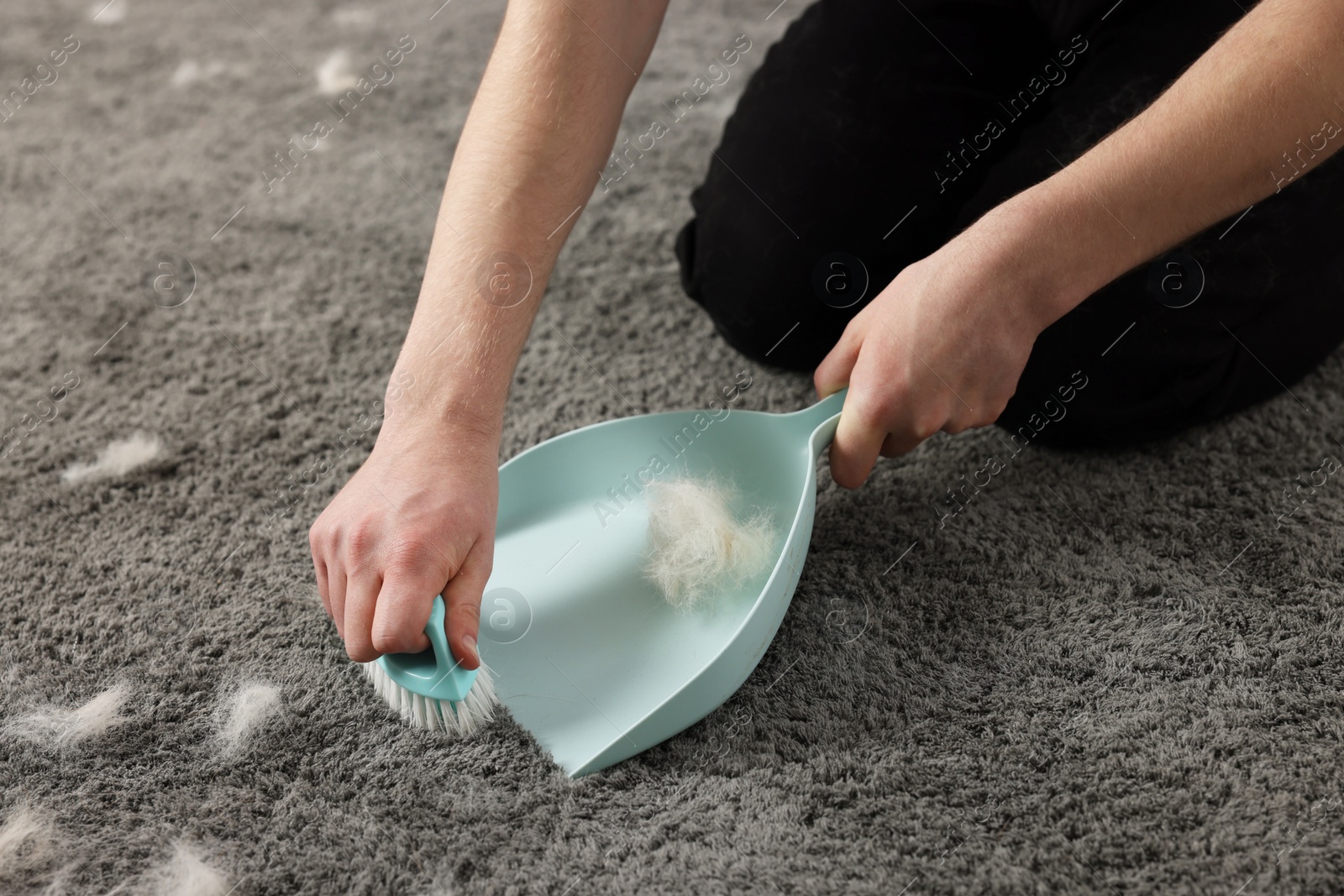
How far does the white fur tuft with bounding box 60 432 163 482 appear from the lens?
2.59 ft

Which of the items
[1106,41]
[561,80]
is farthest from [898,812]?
[1106,41]

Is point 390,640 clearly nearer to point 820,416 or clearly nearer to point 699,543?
point 699,543

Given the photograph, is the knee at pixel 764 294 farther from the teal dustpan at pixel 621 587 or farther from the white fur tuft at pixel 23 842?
the white fur tuft at pixel 23 842

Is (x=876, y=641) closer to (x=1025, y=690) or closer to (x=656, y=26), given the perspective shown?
(x=1025, y=690)

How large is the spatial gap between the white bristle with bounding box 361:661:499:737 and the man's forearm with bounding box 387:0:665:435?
0.16m

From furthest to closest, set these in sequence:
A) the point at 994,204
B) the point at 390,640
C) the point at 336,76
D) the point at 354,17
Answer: the point at 354,17
the point at 336,76
the point at 994,204
the point at 390,640

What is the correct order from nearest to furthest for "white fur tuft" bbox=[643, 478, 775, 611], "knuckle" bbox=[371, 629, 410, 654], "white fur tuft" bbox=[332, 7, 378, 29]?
"knuckle" bbox=[371, 629, 410, 654] < "white fur tuft" bbox=[643, 478, 775, 611] < "white fur tuft" bbox=[332, 7, 378, 29]

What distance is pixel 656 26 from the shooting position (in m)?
0.76

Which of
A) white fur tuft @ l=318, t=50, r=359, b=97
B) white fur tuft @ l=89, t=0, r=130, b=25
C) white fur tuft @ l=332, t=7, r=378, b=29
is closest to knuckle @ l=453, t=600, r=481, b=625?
white fur tuft @ l=318, t=50, r=359, b=97

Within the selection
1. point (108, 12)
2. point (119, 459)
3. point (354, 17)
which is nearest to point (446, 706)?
point (119, 459)

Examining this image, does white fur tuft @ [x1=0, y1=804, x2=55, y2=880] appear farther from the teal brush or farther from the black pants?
the black pants

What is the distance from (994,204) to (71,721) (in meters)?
0.76

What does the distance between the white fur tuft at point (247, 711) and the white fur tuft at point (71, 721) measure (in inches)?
2.8

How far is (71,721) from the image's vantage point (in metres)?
0.62
